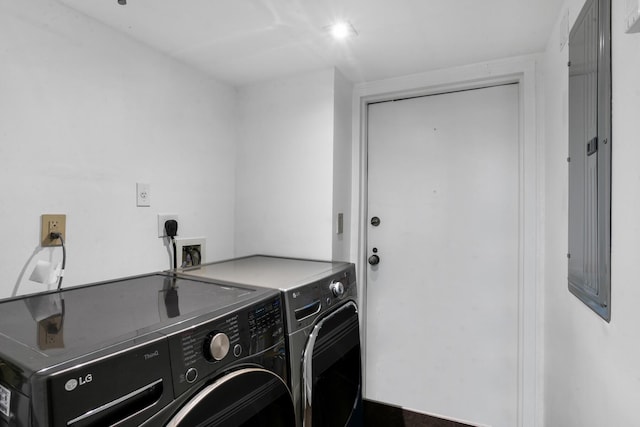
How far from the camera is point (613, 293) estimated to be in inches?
32.8

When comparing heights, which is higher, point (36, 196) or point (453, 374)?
point (36, 196)

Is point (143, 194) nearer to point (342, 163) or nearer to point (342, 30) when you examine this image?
point (342, 163)

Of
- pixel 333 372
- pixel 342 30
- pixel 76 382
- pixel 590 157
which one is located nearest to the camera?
pixel 76 382

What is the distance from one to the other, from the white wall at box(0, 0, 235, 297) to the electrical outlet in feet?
0.06

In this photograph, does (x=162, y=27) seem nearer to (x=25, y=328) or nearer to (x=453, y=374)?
(x=25, y=328)

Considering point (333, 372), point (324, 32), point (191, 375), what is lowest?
point (333, 372)

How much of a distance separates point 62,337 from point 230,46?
4.67ft

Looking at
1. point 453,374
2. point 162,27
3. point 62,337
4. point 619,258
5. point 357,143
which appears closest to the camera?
point 62,337

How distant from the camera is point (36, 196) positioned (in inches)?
47.1

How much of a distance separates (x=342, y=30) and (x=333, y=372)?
1.43 metres

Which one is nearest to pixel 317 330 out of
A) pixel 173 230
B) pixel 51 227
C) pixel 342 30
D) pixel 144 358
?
pixel 144 358

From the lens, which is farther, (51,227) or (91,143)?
(91,143)

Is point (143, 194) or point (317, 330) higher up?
point (143, 194)

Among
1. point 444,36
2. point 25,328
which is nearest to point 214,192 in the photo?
point 25,328
